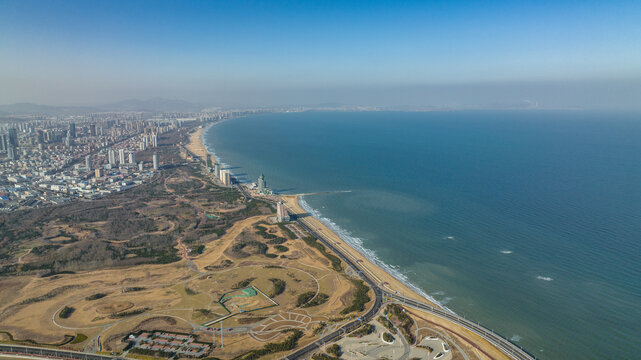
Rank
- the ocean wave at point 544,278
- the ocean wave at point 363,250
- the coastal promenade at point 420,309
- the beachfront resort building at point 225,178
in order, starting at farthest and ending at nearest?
the beachfront resort building at point 225,178 < the ocean wave at point 544,278 < the ocean wave at point 363,250 < the coastal promenade at point 420,309

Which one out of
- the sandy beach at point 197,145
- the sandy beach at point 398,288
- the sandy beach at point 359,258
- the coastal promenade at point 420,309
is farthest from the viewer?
the sandy beach at point 197,145

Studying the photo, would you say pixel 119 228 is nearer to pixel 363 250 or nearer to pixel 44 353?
pixel 44 353

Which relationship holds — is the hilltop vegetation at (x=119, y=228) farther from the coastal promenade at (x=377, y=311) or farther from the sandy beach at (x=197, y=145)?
the sandy beach at (x=197, y=145)

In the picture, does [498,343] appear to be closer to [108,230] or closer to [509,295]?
[509,295]

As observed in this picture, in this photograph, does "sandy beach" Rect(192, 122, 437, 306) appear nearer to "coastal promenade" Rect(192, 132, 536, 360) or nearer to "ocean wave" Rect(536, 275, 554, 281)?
"coastal promenade" Rect(192, 132, 536, 360)

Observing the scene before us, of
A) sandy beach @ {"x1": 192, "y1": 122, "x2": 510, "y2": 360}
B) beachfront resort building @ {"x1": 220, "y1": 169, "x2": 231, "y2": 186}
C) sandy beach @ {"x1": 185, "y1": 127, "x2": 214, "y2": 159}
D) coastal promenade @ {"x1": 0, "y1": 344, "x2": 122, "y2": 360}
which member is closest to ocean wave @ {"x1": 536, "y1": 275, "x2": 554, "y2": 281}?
sandy beach @ {"x1": 192, "y1": 122, "x2": 510, "y2": 360}

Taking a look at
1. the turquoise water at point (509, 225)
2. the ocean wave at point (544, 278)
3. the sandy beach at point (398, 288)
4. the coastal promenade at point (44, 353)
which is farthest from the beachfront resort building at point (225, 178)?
the ocean wave at point (544, 278)
